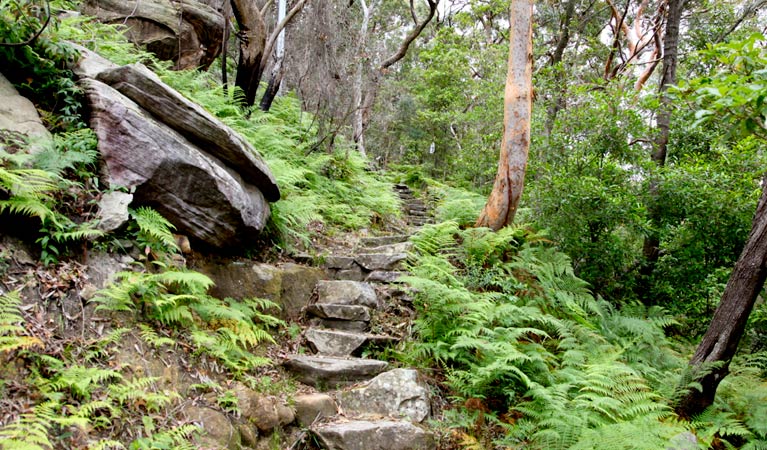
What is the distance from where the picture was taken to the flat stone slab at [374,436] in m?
3.16

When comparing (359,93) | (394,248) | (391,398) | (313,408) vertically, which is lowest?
(313,408)

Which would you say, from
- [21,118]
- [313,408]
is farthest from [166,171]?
A: [313,408]

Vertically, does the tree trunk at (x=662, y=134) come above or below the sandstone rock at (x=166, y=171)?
above

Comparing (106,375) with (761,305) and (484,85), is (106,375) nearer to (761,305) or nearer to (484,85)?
(761,305)

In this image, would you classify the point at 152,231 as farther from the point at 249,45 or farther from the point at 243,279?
the point at 249,45

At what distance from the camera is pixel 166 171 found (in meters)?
3.73

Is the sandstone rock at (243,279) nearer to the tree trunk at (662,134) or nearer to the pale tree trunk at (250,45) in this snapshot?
the pale tree trunk at (250,45)

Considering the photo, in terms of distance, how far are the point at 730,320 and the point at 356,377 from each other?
3.77 metres

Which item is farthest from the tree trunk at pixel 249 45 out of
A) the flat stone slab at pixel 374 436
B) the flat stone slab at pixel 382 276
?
the flat stone slab at pixel 374 436

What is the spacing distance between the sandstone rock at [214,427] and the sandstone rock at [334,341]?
1.41 m

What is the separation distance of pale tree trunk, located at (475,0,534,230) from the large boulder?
18.0 feet

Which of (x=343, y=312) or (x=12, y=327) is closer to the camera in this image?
(x=12, y=327)

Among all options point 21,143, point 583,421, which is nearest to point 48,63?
point 21,143

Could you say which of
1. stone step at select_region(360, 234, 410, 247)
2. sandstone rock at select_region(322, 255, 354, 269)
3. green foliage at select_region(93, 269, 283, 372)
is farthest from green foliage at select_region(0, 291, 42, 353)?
stone step at select_region(360, 234, 410, 247)
